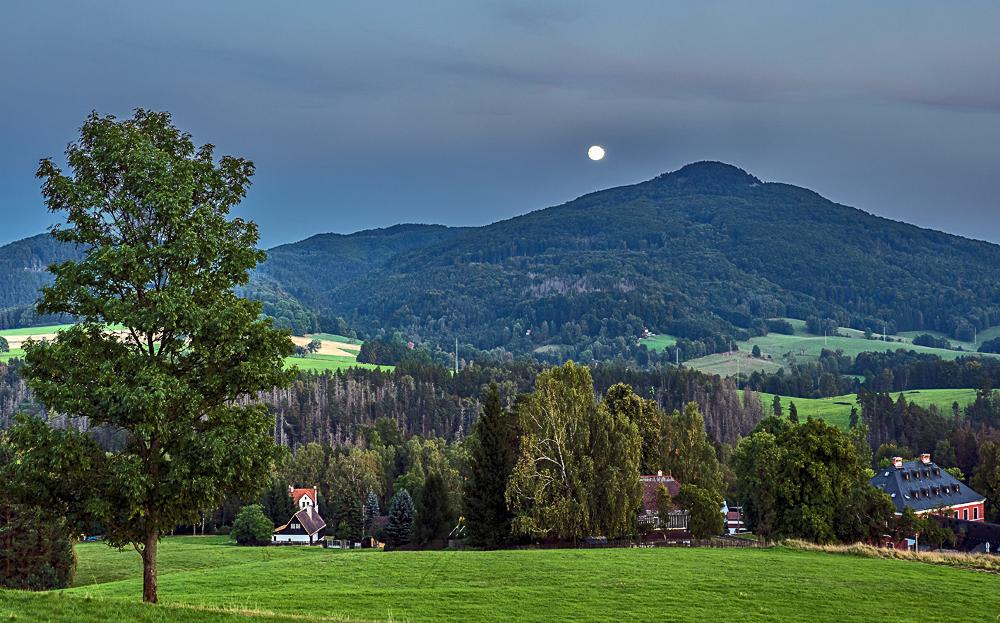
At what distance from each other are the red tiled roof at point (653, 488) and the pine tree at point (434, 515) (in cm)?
1752

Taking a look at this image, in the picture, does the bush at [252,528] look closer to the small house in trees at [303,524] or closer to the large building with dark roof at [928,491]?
the small house in trees at [303,524]

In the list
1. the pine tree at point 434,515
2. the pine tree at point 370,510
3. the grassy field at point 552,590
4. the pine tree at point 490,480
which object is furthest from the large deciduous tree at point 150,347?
the pine tree at point 370,510

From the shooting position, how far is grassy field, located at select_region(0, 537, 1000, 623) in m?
26.9

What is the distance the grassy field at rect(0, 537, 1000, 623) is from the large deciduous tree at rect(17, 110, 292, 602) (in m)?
3.08

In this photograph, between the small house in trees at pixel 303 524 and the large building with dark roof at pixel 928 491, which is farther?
the small house in trees at pixel 303 524

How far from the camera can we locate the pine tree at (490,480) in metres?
60.1

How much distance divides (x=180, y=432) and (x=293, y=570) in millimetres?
A: 20355

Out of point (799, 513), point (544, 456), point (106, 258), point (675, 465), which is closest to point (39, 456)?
point (106, 258)

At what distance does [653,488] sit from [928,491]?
46.5 m

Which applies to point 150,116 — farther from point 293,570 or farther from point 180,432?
point 293,570

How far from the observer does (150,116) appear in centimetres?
2411

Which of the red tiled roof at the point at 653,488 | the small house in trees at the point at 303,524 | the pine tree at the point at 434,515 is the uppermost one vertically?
the red tiled roof at the point at 653,488

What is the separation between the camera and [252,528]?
106 meters

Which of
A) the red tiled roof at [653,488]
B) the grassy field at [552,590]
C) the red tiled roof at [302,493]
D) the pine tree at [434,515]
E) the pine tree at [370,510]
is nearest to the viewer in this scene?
the grassy field at [552,590]
